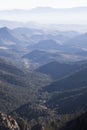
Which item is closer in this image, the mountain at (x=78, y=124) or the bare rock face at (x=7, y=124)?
the mountain at (x=78, y=124)

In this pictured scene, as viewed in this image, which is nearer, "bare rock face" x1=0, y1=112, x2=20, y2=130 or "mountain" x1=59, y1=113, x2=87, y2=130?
"mountain" x1=59, y1=113, x2=87, y2=130

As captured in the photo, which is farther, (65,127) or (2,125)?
(2,125)

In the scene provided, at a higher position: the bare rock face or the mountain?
the mountain

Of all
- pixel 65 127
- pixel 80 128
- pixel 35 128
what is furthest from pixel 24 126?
pixel 80 128

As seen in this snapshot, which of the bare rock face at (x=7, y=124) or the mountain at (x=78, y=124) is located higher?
the mountain at (x=78, y=124)

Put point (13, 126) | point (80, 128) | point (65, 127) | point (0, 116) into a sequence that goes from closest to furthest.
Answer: point (80, 128), point (65, 127), point (13, 126), point (0, 116)

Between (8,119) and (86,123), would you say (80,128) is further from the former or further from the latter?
(8,119)

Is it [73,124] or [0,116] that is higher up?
[73,124]

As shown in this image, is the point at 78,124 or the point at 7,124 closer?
the point at 78,124

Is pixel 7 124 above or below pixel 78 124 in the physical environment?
below

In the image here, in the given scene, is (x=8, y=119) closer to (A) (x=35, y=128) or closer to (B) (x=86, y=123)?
(A) (x=35, y=128)

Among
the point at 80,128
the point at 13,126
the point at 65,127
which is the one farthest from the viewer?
the point at 13,126
